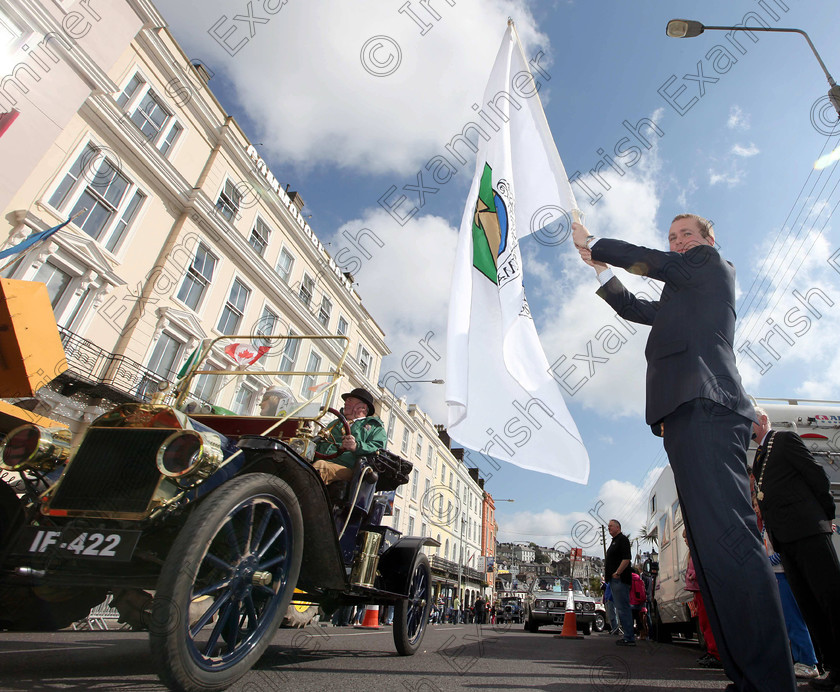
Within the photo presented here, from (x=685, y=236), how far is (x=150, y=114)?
17530 mm

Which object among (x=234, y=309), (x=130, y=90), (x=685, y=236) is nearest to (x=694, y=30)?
(x=685, y=236)

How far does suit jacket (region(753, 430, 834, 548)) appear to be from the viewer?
9.58 feet

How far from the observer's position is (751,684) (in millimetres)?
1406

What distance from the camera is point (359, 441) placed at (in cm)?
355

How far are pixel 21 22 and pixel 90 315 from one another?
6.93 m

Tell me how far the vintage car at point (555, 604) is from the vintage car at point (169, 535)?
13.3 m

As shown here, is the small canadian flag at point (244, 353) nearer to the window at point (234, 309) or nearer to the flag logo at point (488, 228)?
the flag logo at point (488, 228)

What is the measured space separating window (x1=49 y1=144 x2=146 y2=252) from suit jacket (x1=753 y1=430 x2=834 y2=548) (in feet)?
50.0

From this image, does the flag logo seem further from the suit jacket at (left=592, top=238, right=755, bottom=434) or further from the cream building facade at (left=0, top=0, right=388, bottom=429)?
the cream building facade at (left=0, top=0, right=388, bottom=429)

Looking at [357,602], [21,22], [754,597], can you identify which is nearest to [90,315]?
[21,22]

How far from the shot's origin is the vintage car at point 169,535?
1.78 m

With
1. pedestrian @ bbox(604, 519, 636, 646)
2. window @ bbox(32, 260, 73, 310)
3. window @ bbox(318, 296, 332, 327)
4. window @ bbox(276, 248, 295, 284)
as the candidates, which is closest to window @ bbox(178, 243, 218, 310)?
window @ bbox(32, 260, 73, 310)

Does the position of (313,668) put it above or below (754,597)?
below

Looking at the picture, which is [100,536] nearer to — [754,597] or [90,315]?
[754,597]
